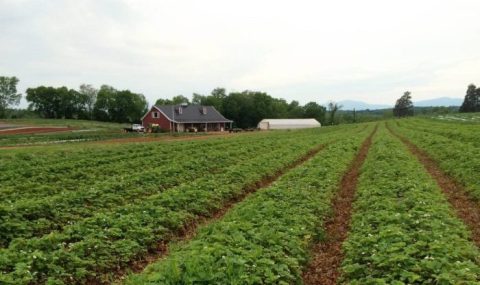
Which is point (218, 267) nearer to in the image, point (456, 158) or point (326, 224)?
point (326, 224)

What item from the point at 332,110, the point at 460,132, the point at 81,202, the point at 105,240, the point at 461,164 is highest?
the point at 332,110

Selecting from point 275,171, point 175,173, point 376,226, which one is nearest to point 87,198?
point 175,173

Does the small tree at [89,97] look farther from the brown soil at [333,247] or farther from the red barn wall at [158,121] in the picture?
the brown soil at [333,247]

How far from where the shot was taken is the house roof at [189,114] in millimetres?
82688

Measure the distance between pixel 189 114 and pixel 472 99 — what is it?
134 m

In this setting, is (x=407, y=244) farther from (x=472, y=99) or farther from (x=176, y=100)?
(x=472, y=99)

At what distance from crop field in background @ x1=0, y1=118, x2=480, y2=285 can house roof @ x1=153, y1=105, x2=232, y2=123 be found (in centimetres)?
6378

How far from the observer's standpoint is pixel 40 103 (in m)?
123

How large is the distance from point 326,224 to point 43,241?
771cm

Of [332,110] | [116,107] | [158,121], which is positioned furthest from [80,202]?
[332,110]

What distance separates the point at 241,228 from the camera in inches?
374

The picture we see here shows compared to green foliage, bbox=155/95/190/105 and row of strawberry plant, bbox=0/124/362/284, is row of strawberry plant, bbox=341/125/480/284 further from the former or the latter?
green foliage, bbox=155/95/190/105

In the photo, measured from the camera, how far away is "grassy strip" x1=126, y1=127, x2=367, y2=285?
269 inches

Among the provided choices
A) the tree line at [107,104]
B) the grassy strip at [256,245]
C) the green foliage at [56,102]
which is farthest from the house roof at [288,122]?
the grassy strip at [256,245]
